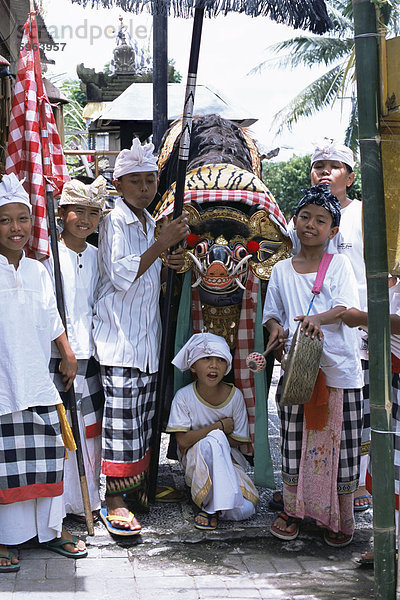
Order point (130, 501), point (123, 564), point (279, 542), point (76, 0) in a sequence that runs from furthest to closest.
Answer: point (130, 501) → point (279, 542) → point (123, 564) → point (76, 0)

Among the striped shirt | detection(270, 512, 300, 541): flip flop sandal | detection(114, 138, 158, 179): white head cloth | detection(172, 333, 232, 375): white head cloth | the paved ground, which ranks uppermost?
detection(114, 138, 158, 179): white head cloth

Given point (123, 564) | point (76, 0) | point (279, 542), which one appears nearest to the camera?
point (76, 0)

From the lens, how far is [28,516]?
405cm

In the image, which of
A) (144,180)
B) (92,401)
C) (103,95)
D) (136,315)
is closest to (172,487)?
(92,401)

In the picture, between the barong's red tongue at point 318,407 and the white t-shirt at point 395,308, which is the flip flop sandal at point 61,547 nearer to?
the barong's red tongue at point 318,407

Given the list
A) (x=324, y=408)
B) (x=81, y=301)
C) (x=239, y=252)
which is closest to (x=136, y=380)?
(x=81, y=301)

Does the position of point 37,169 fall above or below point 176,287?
above

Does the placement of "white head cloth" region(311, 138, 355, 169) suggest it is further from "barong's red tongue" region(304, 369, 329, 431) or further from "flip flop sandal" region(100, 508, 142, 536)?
"flip flop sandal" region(100, 508, 142, 536)

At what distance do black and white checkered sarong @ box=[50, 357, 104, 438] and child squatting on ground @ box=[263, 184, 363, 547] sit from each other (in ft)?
3.48

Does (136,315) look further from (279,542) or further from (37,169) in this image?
(279,542)

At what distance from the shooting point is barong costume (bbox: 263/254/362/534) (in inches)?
170

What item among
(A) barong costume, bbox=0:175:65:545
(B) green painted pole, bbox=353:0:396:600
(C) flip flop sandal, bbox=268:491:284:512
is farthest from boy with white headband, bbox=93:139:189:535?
(B) green painted pole, bbox=353:0:396:600

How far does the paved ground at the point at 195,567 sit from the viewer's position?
3750 mm

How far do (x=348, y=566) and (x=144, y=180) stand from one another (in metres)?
2.38
